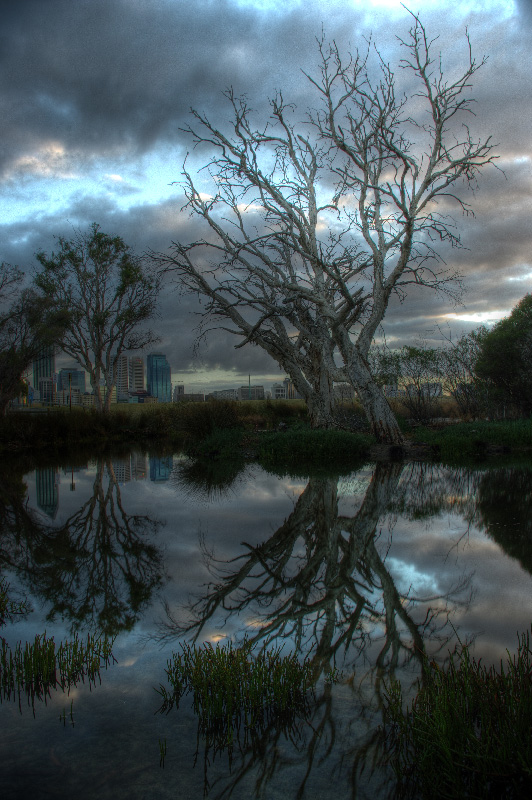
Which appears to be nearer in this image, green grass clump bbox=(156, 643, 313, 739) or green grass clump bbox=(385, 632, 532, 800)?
green grass clump bbox=(385, 632, 532, 800)

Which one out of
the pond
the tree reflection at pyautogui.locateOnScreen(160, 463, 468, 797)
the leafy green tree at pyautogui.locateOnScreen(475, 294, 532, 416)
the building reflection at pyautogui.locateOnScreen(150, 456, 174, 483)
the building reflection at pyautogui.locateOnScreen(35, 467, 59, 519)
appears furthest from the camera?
the leafy green tree at pyautogui.locateOnScreen(475, 294, 532, 416)

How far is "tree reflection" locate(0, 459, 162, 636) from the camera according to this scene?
17.5 feet

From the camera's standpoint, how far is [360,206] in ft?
69.2

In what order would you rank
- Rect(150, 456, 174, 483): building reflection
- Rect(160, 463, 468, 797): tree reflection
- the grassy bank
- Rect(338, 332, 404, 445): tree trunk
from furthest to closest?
Rect(338, 332, 404, 445): tree trunk
the grassy bank
Rect(150, 456, 174, 483): building reflection
Rect(160, 463, 468, 797): tree reflection

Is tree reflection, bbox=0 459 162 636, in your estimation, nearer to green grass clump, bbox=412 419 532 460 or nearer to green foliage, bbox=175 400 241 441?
green grass clump, bbox=412 419 532 460

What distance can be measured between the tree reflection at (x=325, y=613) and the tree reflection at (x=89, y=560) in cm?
67

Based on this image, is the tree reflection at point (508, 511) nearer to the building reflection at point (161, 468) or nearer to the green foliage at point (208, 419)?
the building reflection at point (161, 468)

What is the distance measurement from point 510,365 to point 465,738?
29.7 meters

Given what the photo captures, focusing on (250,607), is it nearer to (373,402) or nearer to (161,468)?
(161,468)

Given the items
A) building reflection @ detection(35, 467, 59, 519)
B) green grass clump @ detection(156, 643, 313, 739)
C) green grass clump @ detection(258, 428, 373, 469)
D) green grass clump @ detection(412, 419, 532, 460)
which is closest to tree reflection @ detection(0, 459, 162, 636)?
building reflection @ detection(35, 467, 59, 519)

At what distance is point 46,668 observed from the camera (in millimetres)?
3920

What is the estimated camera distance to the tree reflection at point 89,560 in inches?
211

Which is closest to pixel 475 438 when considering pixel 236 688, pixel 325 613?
pixel 325 613

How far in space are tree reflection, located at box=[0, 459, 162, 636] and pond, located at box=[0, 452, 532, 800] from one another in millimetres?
36
